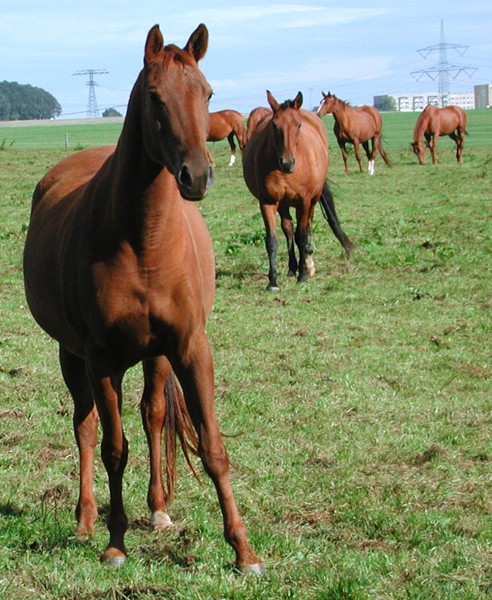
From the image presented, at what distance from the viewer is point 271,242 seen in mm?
10570

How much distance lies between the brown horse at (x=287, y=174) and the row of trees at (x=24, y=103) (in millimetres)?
109706

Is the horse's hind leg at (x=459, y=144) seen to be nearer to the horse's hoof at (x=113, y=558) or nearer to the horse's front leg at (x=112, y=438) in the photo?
the horse's front leg at (x=112, y=438)

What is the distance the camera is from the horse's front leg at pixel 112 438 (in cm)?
382

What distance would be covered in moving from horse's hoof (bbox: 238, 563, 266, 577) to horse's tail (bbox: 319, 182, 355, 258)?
26.2 feet

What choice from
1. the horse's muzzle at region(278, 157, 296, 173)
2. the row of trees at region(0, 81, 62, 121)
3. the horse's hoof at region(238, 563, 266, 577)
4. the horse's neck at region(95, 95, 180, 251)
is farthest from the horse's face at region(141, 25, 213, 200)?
the row of trees at region(0, 81, 62, 121)

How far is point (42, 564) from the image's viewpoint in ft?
12.3

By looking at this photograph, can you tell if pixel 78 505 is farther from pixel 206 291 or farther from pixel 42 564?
pixel 206 291

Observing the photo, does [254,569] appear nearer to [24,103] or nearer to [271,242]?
[271,242]

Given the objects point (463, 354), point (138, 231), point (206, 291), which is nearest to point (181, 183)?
point (138, 231)

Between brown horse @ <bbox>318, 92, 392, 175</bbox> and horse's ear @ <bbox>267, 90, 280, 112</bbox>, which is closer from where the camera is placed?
horse's ear @ <bbox>267, 90, 280, 112</bbox>

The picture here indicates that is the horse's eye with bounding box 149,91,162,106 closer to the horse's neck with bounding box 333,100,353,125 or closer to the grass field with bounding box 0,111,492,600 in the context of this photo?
the grass field with bounding box 0,111,492,600

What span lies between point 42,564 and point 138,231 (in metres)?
1.30

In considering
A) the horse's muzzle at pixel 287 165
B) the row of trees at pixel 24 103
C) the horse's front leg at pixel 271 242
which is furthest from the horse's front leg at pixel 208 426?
the row of trees at pixel 24 103

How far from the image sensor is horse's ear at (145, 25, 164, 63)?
3.43 metres
